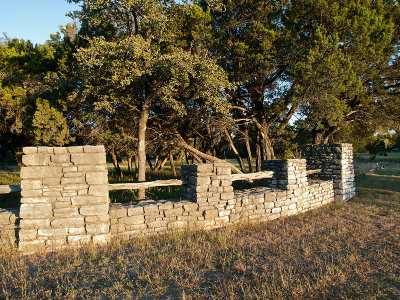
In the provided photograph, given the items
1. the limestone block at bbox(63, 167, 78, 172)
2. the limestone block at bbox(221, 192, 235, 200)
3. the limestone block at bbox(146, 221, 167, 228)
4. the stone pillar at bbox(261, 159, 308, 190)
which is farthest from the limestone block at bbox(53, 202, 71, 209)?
the stone pillar at bbox(261, 159, 308, 190)

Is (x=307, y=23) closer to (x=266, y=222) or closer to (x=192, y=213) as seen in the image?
(x=266, y=222)

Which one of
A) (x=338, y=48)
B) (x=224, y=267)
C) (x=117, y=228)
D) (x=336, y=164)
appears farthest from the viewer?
(x=338, y=48)

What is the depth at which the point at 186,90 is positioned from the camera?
34.4 ft

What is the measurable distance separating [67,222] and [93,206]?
1.75 ft

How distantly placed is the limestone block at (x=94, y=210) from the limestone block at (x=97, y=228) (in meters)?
0.22

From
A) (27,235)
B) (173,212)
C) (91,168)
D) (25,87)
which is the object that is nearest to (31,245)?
(27,235)

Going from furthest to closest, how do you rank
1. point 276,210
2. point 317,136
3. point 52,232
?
1. point 317,136
2. point 276,210
3. point 52,232

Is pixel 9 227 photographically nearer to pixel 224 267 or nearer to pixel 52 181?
pixel 52 181

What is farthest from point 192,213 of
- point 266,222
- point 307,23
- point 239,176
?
point 307,23

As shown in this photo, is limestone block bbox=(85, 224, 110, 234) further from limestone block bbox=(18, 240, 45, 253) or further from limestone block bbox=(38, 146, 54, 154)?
limestone block bbox=(38, 146, 54, 154)

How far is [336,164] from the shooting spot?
9938 millimetres

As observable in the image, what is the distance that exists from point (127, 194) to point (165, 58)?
601 cm

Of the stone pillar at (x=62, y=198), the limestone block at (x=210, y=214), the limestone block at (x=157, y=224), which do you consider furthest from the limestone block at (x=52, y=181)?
the limestone block at (x=210, y=214)

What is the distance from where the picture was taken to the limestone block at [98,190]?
16.6 ft
